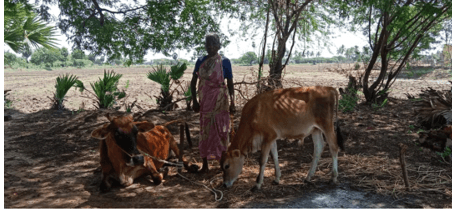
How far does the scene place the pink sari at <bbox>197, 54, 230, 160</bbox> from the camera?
4.71m

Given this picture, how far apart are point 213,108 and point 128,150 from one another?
122 centimetres

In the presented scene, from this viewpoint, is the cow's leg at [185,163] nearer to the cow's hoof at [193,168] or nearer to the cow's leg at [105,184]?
the cow's hoof at [193,168]

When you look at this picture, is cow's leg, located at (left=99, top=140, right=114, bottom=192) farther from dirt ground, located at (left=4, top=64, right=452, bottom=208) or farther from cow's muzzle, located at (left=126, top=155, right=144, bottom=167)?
cow's muzzle, located at (left=126, top=155, right=144, bottom=167)

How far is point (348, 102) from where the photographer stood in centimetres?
956

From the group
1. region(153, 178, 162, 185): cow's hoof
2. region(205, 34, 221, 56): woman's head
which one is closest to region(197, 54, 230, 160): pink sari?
region(205, 34, 221, 56): woman's head

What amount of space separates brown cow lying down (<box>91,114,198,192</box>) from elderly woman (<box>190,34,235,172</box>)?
0.49 meters

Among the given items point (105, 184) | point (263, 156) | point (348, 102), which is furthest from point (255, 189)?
point (348, 102)

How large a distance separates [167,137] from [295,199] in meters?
2.12

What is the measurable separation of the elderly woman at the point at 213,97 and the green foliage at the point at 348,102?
5086mm

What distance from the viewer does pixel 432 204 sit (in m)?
4.07

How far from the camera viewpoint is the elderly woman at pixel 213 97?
15.4 ft

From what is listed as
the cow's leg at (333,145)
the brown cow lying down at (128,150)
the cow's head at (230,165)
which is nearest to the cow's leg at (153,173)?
the brown cow lying down at (128,150)

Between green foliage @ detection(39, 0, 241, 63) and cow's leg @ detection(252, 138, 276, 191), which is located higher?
green foliage @ detection(39, 0, 241, 63)

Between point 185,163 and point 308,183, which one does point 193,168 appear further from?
point 308,183
